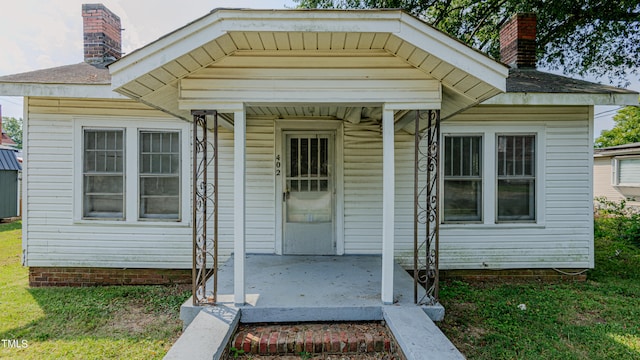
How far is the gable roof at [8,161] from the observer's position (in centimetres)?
1050

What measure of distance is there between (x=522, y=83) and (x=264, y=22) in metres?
4.45

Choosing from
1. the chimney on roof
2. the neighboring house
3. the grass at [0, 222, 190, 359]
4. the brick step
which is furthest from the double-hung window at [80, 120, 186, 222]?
the neighboring house

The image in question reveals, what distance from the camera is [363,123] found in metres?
5.13

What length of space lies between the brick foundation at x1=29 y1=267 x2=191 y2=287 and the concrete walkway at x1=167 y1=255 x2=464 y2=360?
1.18 m

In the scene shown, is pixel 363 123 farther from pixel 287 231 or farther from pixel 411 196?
pixel 287 231

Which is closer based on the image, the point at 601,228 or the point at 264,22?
the point at 264,22

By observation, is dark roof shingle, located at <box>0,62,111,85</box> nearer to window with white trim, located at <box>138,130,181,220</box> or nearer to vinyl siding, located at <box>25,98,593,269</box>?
vinyl siding, located at <box>25,98,593,269</box>

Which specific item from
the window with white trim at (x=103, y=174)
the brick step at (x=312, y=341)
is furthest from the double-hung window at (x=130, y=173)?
the brick step at (x=312, y=341)

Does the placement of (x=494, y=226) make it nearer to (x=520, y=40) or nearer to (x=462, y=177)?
(x=462, y=177)

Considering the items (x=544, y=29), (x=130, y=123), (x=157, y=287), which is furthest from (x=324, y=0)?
(x=157, y=287)

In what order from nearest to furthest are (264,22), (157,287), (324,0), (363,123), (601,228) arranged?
1. (264,22)
2. (157,287)
3. (363,123)
4. (601,228)
5. (324,0)

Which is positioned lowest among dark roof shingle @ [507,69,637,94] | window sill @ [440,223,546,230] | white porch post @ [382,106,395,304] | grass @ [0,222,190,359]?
grass @ [0,222,190,359]

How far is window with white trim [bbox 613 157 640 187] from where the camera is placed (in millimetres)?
13172

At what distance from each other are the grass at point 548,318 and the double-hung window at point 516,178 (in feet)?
3.71
